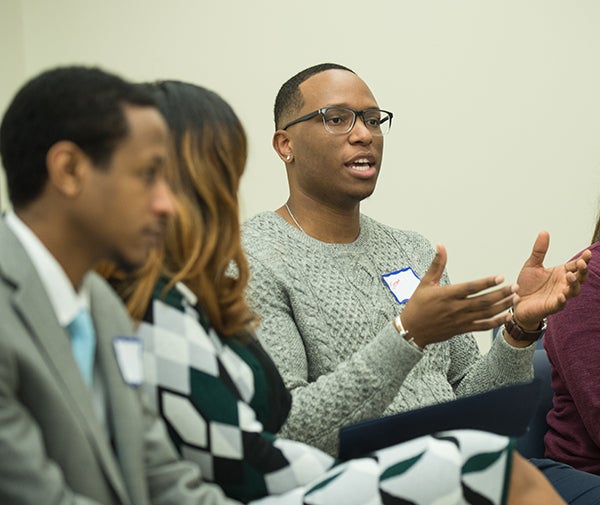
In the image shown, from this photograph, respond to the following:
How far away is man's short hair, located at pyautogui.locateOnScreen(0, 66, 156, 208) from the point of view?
1.04 m

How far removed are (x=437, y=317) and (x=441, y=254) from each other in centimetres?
13

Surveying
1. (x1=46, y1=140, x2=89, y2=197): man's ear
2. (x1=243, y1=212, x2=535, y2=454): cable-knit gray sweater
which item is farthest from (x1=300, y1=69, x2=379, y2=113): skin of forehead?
(x1=46, y1=140, x2=89, y2=197): man's ear

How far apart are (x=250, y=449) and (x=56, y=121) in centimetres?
56

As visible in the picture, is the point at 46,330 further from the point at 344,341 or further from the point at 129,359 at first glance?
the point at 344,341

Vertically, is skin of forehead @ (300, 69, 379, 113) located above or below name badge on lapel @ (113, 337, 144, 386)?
above

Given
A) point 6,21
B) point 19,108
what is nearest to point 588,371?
point 19,108

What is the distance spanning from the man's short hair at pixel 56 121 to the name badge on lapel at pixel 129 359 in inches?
8.9

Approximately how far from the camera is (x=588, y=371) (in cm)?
201

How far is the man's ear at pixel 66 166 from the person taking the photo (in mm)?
1031

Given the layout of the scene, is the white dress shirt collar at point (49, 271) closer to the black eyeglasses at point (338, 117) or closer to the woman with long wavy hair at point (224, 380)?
the woman with long wavy hair at point (224, 380)

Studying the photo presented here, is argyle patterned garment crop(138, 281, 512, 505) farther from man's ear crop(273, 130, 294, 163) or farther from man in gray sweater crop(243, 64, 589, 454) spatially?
man's ear crop(273, 130, 294, 163)

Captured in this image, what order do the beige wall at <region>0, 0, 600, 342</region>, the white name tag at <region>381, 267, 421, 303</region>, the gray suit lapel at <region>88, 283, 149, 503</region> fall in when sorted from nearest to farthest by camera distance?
the gray suit lapel at <region>88, 283, 149, 503</region>
the white name tag at <region>381, 267, 421, 303</region>
the beige wall at <region>0, 0, 600, 342</region>

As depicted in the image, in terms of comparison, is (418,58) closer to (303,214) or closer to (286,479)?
(303,214)

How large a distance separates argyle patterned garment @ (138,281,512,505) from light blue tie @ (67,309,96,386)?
5.6 inches
